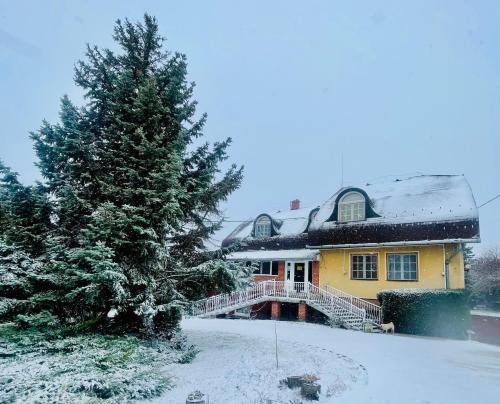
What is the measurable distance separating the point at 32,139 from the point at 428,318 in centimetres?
1611

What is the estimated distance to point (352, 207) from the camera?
745 inches

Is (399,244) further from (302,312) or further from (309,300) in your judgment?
(302,312)

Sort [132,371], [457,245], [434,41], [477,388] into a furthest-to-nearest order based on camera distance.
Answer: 1. [434,41]
2. [457,245]
3. [477,388]
4. [132,371]

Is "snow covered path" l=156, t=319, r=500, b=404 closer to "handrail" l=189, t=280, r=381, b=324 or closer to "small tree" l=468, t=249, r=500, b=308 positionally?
"handrail" l=189, t=280, r=381, b=324

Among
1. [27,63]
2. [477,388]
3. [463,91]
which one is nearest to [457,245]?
[477,388]

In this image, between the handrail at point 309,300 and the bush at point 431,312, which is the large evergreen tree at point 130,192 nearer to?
the handrail at point 309,300

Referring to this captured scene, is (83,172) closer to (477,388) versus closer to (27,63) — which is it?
(477,388)

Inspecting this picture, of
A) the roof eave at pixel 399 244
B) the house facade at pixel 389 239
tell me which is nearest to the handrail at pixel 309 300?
the house facade at pixel 389 239

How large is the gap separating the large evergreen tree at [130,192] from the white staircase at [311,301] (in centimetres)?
669

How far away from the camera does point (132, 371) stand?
5.75 meters

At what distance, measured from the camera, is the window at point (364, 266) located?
1745 cm

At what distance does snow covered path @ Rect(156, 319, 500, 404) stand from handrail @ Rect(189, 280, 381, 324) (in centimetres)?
348

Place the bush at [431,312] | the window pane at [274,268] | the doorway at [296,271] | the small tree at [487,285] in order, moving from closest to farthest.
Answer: the bush at [431,312] → the doorway at [296,271] → the window pane at [274,268] → the small tree at [487,285]

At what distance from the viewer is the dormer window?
1858 cm
